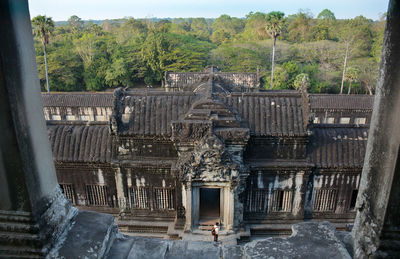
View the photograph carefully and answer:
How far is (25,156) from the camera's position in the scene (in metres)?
3.03

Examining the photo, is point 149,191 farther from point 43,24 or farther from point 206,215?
point 43,24

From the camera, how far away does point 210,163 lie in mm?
10219

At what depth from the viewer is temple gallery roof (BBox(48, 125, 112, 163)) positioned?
11.8 metres

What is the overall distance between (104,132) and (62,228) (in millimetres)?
9092

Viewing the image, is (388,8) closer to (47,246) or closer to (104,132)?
(47,246)

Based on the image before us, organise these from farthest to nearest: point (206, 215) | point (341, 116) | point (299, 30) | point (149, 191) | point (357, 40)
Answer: point (299, 30)
point (357, 40)
point (341, 116)
point (206, 215)
point (149, 191)

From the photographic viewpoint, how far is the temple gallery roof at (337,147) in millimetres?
11453

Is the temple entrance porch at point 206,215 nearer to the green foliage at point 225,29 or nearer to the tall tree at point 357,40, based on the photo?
the tall tree at point 357,40

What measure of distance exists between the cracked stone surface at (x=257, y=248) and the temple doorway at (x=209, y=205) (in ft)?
26.9

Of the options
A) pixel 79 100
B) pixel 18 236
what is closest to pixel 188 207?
pixel 18 236

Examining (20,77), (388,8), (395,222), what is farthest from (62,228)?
(388,8)

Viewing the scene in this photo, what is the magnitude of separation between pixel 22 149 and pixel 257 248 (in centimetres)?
284

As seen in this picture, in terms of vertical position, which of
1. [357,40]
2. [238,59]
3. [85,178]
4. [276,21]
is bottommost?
[85,178]

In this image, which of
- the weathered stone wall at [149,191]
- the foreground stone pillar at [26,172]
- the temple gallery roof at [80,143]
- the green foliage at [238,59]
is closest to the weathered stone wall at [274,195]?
the weathered stone wall at [149,191]
